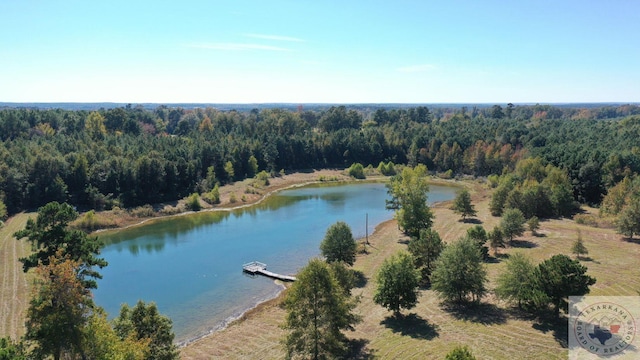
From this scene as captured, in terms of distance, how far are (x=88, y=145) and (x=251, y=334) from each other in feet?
220

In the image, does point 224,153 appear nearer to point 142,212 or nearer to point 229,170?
point 229,170

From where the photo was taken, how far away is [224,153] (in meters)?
91.2

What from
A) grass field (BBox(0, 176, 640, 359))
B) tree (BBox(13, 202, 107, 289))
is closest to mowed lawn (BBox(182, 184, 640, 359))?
grass field (BBox(0, 176, 640, 359))

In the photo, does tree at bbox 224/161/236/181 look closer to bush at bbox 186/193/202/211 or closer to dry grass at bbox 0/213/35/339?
bush at bbox 186/193/202/211

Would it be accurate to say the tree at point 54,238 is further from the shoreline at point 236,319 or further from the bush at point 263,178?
the bush at point 263,178

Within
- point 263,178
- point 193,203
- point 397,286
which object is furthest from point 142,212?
point 397,286

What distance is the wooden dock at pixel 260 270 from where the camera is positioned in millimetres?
42344

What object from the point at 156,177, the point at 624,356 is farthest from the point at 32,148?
the point at 624,356

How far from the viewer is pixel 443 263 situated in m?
31.9

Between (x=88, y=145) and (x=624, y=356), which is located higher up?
(x=88, y=145)

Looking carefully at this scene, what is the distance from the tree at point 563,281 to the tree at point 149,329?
75.1 ft

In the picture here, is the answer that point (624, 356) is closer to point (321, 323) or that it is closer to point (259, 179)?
point (321, 323)

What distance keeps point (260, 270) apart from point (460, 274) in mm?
20793

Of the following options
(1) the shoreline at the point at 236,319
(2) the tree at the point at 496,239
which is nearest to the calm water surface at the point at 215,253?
(1) the shoreline at the point at 236,319
